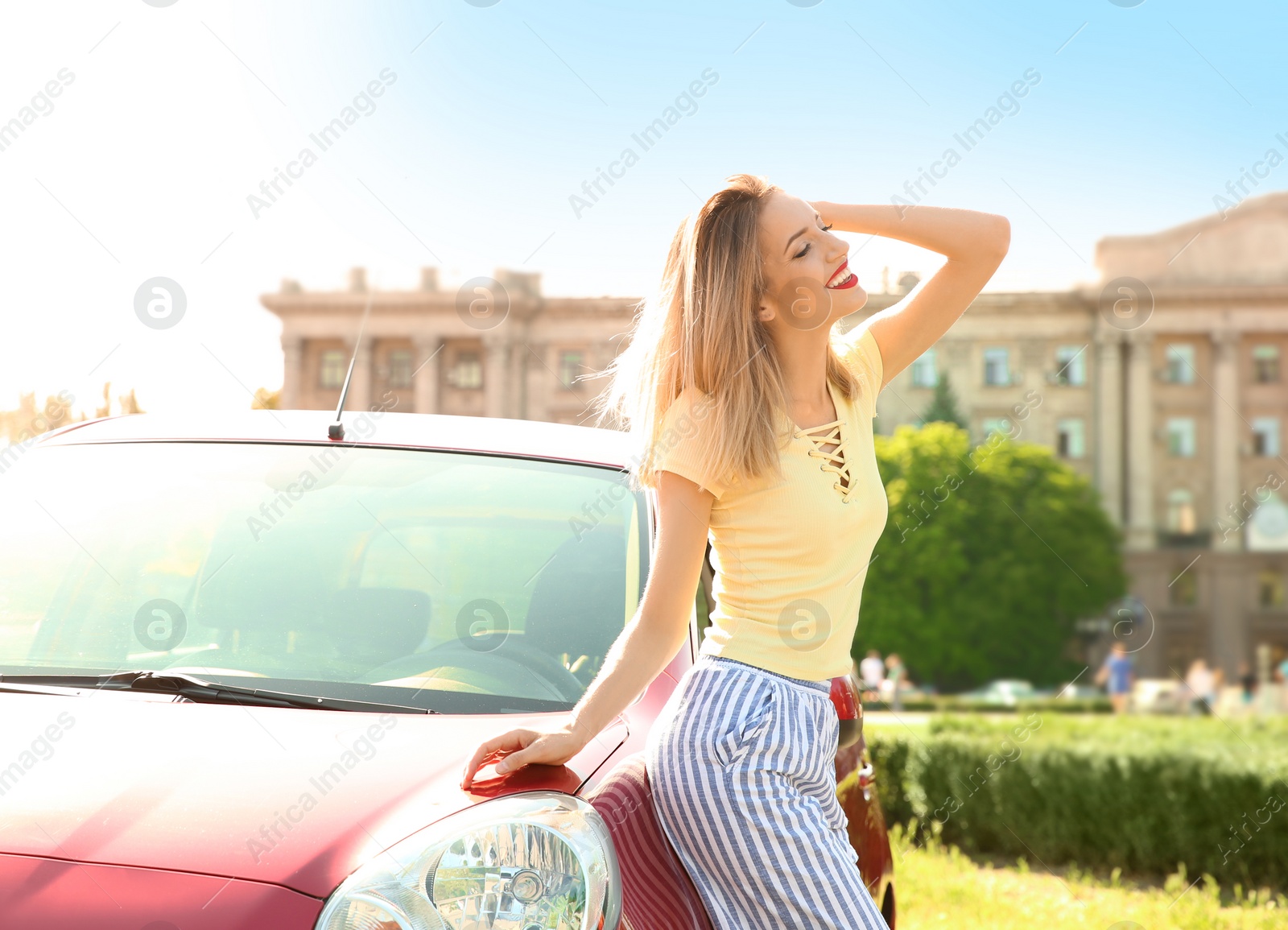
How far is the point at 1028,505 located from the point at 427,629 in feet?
204

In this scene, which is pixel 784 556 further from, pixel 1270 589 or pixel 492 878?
pixel 1270 589

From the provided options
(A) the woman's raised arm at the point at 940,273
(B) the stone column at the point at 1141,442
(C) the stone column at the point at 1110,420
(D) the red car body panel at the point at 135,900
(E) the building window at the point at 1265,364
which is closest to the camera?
(D) the red car body panel at the point at 135,900

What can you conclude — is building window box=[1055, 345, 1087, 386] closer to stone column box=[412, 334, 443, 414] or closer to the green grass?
stone column box=[412, 334, 443, 414]

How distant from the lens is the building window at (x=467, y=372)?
263 ft

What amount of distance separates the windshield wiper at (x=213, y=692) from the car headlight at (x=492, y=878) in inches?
16.9

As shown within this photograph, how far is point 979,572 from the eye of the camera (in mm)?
59031

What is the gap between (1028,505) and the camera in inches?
2425

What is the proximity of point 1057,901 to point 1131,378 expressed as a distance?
75648 mm

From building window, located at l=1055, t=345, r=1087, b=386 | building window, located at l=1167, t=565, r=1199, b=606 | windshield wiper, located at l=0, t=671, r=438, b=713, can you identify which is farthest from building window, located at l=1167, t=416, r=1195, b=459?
windshield wiper, located at l=0, t=671, r=438, b=713

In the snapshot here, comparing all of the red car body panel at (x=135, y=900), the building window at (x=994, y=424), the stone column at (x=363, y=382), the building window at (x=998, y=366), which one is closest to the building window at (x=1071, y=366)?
the building window at (x=998, y=366)

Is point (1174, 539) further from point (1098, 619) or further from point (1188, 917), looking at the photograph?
point (1188, 917)

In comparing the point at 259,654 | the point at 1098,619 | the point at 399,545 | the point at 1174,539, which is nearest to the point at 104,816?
the point at 259,654

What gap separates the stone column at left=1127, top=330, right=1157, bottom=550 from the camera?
7375 centimetres

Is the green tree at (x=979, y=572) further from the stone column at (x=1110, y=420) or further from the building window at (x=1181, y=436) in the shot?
the building window at (x=1181, y=436)
